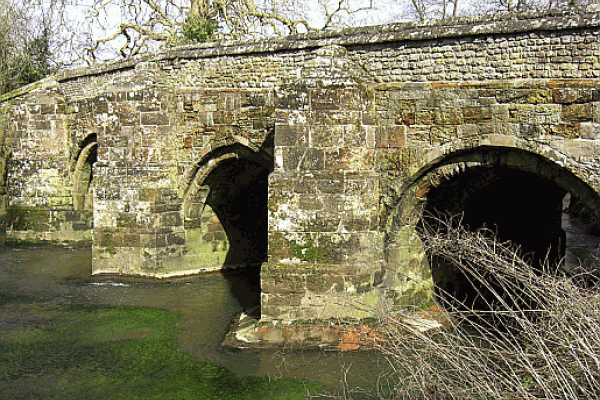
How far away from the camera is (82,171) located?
13.8m

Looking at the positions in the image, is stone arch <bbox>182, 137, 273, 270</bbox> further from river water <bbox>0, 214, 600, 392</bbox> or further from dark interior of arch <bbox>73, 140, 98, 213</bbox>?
dark interior of arch <bbox>73, 140, 98, 213</bbox>

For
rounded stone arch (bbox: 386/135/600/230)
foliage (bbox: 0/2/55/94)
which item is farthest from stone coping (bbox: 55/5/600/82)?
foliage (bbox: 0/2/55/94)

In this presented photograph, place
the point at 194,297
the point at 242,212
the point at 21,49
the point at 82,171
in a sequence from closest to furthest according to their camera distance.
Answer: the point at 194,297 → the point at 242,212 → the point at 82,171 → the point at 21,49

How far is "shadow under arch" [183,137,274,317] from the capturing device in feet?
32.2

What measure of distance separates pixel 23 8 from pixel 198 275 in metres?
14.9

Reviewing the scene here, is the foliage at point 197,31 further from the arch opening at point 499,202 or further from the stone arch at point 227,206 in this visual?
the arch opening at point 499,202

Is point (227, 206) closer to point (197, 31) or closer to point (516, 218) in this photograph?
point (197, 31)

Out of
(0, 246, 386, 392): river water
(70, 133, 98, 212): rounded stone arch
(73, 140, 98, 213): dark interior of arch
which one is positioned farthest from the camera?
(73, 140, 98, 213): dark interior of arch

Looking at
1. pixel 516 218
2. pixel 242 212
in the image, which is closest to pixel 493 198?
pixel 516 218

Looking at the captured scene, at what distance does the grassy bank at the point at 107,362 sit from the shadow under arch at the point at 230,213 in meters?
2.06

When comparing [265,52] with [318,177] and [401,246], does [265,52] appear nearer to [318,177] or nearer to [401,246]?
[318,177]

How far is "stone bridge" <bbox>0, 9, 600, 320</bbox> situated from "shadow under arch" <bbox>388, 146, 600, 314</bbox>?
0.08 ft

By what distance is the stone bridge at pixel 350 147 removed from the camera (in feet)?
22.1

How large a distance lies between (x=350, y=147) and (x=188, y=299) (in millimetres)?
3935
